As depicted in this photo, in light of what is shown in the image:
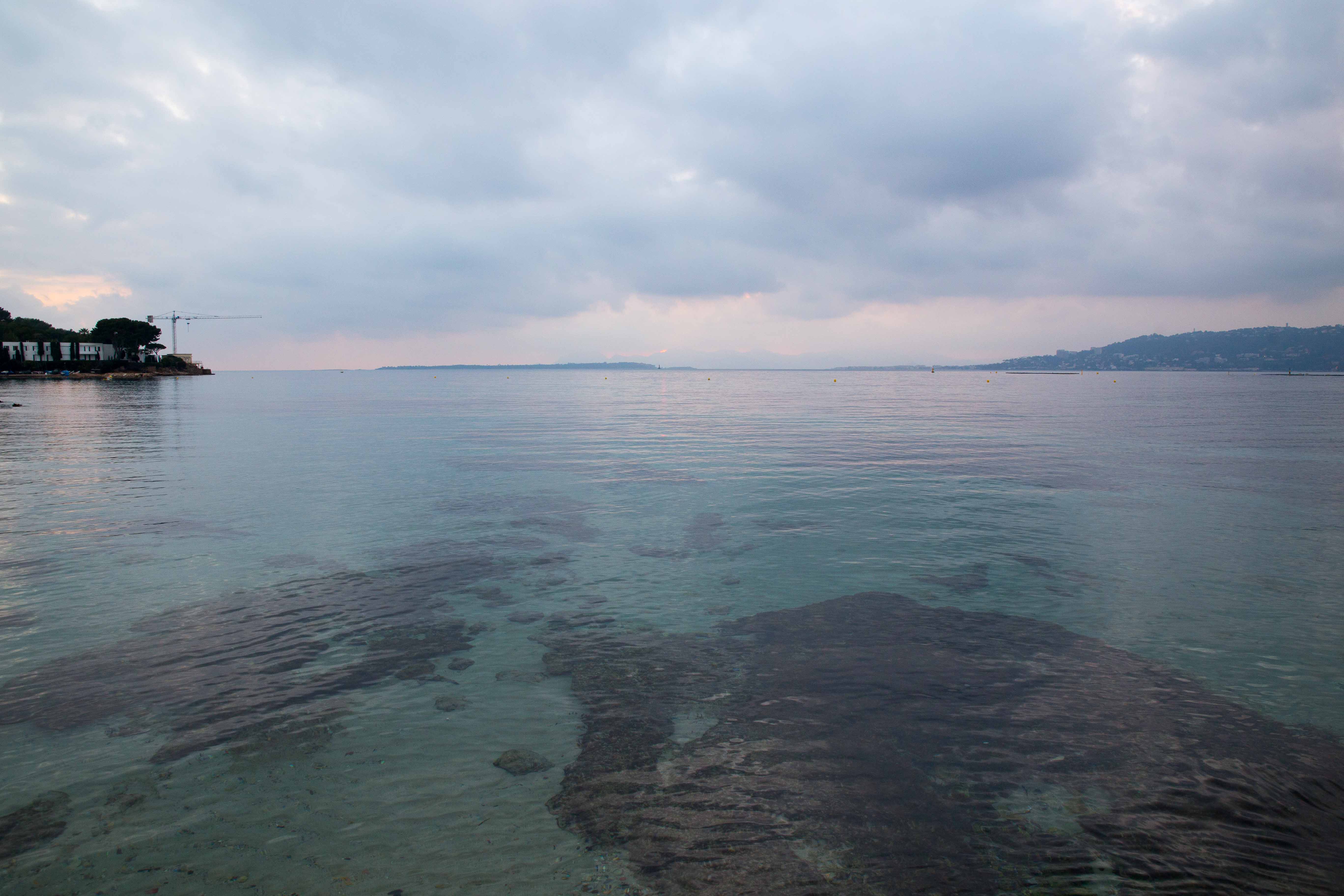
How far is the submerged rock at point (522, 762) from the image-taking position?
8375 mm

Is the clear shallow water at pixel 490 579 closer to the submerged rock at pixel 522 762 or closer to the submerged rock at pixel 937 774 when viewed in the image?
the submerged rock at pixel 522 762

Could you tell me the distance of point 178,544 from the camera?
60.9ft

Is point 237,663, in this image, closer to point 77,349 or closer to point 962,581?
point 962,581

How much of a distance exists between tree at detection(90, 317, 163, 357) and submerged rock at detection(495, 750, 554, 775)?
23249 centimetres

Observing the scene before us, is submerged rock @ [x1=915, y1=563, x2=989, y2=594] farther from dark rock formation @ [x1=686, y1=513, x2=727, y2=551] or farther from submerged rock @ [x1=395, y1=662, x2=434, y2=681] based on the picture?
submerged rock @ [x1=395, y1=662, x2=434, y2=681]

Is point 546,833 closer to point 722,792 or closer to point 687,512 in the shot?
point 722,792

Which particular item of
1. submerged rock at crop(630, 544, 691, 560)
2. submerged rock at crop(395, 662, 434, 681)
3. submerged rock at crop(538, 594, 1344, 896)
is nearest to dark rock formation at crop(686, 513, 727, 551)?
submerged rock at crop(630, 544, 691, 560)

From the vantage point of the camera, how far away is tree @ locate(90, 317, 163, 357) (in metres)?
186

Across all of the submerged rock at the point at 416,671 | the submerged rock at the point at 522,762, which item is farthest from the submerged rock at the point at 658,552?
the submerged rock at the point at 522,762

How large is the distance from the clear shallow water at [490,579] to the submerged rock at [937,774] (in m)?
0.79

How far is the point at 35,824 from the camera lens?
7.25 meters

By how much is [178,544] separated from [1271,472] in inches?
1714

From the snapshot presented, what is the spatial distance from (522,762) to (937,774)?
509cm

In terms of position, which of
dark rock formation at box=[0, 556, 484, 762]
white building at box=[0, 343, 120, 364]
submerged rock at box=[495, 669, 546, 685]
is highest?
white building at box=[0, 343, 120, 364]
